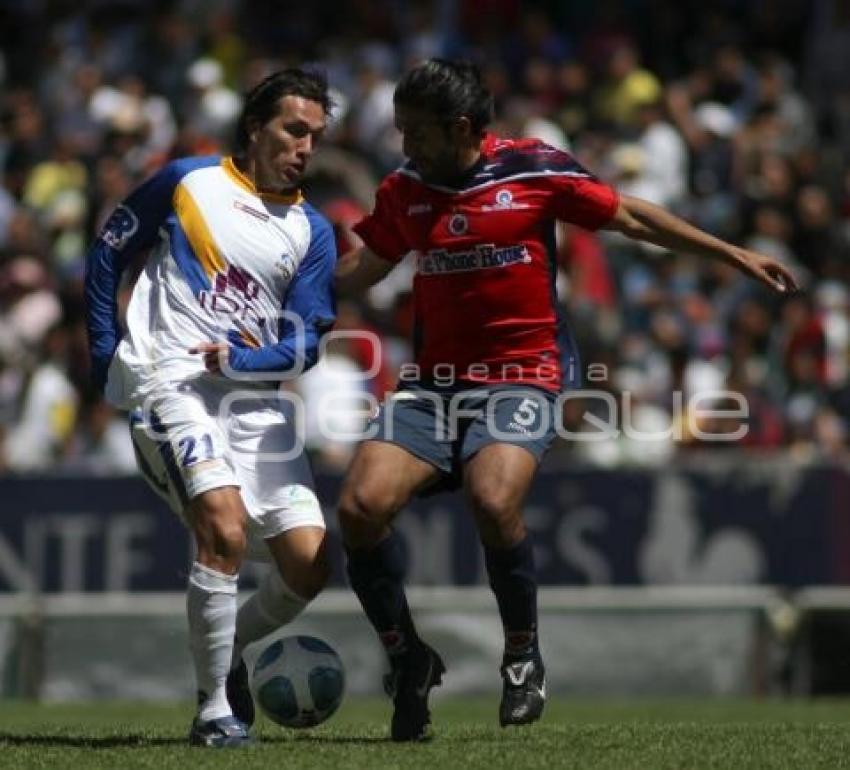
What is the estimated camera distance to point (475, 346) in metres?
9.77

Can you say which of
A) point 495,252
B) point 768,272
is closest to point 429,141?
A: point 495,252

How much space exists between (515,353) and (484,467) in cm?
53

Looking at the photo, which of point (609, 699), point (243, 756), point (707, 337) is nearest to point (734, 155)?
point (707, 337)

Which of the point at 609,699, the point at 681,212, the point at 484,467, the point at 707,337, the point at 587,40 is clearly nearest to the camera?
the point at 484,467

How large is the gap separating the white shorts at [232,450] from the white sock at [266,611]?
0.51 feet

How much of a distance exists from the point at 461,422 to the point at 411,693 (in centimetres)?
108

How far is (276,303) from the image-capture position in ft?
32.3

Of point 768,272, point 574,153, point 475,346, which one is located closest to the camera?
point 768,272

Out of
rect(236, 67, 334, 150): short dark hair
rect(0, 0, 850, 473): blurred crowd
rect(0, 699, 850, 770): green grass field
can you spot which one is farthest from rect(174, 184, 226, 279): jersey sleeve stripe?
rect(0, 0, 850, 473): blurred crowd

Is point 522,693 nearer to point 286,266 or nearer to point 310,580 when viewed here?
point 310,580

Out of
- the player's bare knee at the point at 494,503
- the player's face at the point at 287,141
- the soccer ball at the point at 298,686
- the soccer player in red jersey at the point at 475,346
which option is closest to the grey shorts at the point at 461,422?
the soccer player in red jersey at the point at 475,346

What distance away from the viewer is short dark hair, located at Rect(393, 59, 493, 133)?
Result: 31.3 ft

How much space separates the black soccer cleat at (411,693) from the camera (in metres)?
9.55

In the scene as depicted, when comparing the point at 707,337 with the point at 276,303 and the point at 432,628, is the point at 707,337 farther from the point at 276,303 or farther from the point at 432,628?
the point at 276,303
